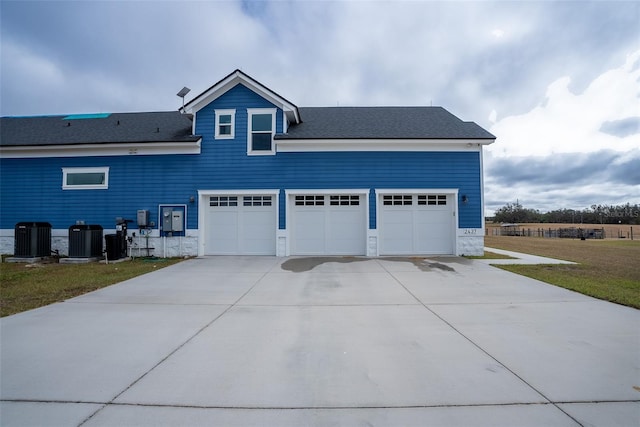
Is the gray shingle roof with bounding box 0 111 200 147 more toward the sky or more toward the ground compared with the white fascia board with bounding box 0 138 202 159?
more toward the sky

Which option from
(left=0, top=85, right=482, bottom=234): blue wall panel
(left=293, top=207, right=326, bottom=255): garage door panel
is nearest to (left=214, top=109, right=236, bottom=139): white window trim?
(left=0, top=85, right=482, bottom=234): blue wall panel

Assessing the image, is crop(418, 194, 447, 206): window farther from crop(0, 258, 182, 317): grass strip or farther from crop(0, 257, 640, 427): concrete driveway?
crop(0, 258, 182, 317): grass strip

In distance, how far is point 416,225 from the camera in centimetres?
1291

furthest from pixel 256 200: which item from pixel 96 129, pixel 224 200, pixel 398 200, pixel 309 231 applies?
pixel 96 129

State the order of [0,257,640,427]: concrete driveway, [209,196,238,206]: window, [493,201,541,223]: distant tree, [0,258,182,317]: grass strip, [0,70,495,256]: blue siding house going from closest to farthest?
[0,257,640,427]: concrete driveway < [0,258,182,317]: grass strip < [0,70,495,256]: blue siding house < [209,196,238,206]: window < [493,201,541,223]: distant tree

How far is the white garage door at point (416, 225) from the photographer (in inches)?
505

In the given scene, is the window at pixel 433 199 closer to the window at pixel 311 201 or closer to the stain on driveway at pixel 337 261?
the stain on driveway at pixel 337 261

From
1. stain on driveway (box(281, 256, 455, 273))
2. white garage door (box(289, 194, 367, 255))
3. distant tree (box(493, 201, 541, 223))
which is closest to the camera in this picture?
stain on driveway (box(281, 256, 455, 273))

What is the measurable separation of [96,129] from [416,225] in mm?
15419

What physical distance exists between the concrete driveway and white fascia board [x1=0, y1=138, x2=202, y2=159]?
24.5 ft

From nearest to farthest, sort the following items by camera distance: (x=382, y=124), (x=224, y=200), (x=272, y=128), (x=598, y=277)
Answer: (x=598, y=277) → (x=272, y=128) → (x=224, y=200) → (x=382, y=124)

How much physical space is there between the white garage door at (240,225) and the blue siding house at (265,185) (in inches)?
1.7

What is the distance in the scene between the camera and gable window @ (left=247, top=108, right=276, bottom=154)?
42.3ft

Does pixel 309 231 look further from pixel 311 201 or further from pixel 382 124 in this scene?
pixel 382 124
